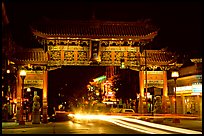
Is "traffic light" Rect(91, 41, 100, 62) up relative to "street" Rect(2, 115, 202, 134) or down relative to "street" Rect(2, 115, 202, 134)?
up

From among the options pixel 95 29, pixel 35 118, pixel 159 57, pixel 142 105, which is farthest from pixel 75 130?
pixel 159 57

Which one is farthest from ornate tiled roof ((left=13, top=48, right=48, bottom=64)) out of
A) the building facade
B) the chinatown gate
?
the building facade

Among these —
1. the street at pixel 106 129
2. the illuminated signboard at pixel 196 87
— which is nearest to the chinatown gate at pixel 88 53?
the illuminated signboard at pixel 196 87

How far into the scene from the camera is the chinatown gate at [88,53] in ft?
110

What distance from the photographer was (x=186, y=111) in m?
45.1

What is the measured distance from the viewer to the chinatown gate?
110ft

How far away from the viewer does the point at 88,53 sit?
33719 millimetres

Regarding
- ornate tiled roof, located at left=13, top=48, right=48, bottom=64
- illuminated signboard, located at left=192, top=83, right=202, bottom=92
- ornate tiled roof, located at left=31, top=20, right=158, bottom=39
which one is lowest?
illuminated signboard, located at left=192, top=83, right=202, bottom=92

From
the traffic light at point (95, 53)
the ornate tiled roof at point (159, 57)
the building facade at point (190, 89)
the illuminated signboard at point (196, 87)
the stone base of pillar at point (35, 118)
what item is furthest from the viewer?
the building facade at point (190, 89)

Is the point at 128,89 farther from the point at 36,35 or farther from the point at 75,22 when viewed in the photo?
the point at 36,35

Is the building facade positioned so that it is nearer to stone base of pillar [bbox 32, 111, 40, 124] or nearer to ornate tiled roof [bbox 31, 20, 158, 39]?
ornate tiled roof [bbox 31, 20, 158, 39]

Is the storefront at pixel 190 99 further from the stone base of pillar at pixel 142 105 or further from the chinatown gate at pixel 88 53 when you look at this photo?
the stone base of pillar at pixel 142 105

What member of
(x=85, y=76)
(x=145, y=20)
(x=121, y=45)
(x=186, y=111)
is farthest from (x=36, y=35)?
(x=85, y=76)

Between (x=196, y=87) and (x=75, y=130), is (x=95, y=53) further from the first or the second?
(x=196, y=87)
